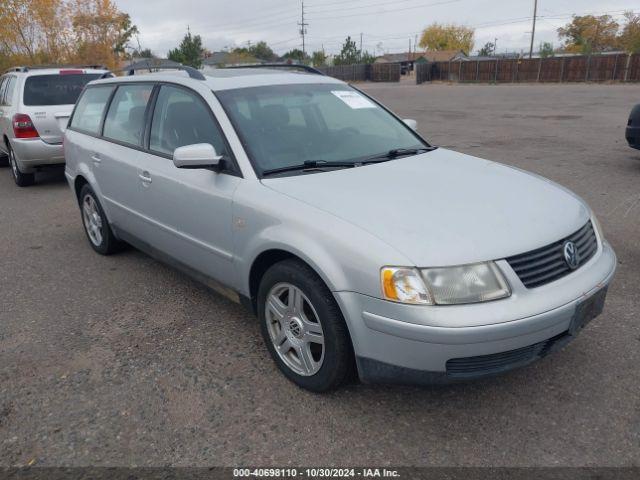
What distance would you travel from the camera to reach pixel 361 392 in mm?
2895

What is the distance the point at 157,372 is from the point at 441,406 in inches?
64.0

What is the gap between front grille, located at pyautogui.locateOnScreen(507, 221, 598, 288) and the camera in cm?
241

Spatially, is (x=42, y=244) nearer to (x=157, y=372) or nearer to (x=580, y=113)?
(x=157, y=372)

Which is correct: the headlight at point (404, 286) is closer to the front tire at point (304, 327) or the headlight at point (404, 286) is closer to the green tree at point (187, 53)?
the front tire at point (304, 327)

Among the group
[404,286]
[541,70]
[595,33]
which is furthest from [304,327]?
[595,33]

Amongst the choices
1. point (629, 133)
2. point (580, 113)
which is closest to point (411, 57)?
point (580, 113)

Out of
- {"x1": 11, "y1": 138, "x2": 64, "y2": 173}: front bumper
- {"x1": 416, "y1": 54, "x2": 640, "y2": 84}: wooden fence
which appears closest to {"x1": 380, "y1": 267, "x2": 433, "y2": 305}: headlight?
{"x1": 11, "y1": 138, "x2": 64, "y2": 173}: front bumper

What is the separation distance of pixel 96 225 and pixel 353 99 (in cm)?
280

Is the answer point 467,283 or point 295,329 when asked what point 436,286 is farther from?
point 295,329

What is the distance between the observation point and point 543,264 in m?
2.50

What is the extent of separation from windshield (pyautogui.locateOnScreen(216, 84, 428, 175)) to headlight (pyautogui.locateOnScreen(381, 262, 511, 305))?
1.14 metres

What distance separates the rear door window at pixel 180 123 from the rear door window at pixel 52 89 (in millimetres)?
5268

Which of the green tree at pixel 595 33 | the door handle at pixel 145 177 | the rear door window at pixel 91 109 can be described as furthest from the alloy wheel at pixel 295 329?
the green tree at pixel 595 33

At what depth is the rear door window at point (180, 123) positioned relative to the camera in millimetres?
3422
